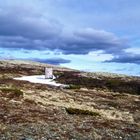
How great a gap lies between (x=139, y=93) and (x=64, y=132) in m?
45.6

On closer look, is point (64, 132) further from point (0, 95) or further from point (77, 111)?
point (0, 95)

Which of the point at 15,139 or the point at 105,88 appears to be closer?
the point at 15,139

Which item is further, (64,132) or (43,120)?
(43,120)

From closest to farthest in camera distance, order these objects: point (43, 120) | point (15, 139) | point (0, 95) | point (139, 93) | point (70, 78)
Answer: point (15, 139) → point (43, 120) → point (0, 95) → point (139, 93) → point (70, 78)

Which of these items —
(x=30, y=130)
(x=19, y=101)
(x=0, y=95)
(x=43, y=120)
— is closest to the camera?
(x=30, y=130)

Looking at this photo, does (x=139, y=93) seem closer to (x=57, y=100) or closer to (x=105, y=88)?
(x=105, y=88)

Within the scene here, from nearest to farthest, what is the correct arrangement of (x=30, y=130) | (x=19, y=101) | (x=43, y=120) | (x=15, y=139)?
(x=15, y=139) → (x=30, y=130) → (x=43, y=120) → (x=19, y=101)

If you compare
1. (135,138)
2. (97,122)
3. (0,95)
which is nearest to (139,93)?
(0,95)

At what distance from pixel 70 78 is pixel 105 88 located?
15.9 meters

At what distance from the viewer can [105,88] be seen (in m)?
73.8

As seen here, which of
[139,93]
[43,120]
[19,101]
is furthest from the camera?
[139,93]

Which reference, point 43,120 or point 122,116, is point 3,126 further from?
point 122,116

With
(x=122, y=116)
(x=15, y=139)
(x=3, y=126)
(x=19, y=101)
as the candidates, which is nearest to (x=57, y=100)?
(x=19, y=101)

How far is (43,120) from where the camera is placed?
3120 centimetres
